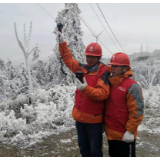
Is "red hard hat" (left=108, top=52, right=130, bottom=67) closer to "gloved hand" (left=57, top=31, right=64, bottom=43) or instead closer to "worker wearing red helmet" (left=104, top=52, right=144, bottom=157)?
"worker wearing red helmet" (left=104, top=52, right=144, bottom=157)

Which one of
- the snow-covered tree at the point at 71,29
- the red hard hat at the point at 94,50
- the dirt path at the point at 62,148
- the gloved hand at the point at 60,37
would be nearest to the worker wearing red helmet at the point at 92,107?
the red hard hat at the point at 94,50

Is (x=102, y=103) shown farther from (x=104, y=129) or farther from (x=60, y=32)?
(x=60, y=32)

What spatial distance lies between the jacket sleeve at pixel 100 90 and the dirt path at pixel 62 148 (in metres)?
1.97

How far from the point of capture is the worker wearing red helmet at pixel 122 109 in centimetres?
227

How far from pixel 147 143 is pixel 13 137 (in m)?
3.41

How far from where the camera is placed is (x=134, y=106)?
225 centimetres

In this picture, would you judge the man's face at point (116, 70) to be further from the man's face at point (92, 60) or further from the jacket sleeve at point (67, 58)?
the jacket sleeve at point (67, 58)

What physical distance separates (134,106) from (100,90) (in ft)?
1.56

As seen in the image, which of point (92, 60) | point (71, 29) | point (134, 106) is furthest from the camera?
point (71, 29)

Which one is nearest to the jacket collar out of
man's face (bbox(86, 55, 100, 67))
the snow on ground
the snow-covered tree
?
man's face (bbox(86, 55, 100, 67))

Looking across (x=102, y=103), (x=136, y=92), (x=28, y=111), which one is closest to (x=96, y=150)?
(x=102, y=103)

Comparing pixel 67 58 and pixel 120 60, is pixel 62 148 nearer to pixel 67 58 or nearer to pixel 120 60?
pixel 67 58

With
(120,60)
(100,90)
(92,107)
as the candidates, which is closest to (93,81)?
(100,90)

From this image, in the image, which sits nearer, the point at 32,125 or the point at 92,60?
the point at 92,60
